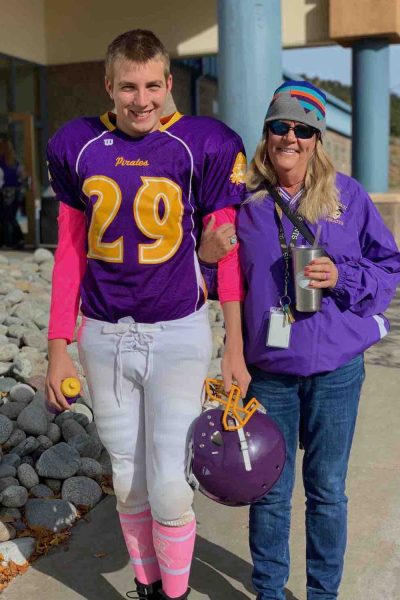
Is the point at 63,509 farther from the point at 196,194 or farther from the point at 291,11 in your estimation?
the point at 291,11

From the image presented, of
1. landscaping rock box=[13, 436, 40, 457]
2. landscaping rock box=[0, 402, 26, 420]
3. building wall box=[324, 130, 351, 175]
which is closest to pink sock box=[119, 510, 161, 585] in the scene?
landscaping rock box=[13, 436, 40, 457]

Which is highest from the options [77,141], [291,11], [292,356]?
[291,11]

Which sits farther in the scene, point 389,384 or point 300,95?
point 389,384

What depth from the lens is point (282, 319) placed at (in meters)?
2.67

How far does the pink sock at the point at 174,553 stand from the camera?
269 cm

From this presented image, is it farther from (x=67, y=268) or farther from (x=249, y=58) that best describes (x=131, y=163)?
(x=249, y=58)

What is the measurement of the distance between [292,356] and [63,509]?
174 centimetres

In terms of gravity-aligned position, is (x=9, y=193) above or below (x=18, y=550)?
above

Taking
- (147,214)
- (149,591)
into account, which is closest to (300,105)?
(147,214)

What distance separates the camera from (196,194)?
2.65m

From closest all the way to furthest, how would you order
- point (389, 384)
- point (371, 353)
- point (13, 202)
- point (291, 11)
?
point (389, 384) < point (371, 353) < point (291, 11) < point (13, 202)

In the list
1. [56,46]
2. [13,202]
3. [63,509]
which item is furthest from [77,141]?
[56,46]

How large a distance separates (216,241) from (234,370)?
0.45 m

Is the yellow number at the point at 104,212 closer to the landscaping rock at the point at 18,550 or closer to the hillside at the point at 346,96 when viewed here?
the landscaping rock at the point at 18,550
